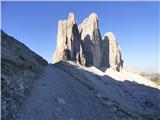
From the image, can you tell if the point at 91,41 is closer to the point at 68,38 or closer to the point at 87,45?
the point at 87,45

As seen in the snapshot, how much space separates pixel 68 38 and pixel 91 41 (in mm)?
25477

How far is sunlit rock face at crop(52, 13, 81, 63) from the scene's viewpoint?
11938 centimetres

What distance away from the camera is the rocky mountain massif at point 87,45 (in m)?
121

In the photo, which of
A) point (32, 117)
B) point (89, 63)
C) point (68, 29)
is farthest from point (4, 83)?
point (89, 63)

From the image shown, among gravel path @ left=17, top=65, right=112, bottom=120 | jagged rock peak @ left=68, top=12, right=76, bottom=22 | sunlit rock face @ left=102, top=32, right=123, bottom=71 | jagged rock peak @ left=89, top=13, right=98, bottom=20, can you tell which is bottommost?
gravel path @ left=17, top=65, right=112, bottom=120

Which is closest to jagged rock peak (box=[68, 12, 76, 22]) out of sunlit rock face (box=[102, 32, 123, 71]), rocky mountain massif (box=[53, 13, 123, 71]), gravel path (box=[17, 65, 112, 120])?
rocky mountain massif (box=[53, 13, 123, 71])

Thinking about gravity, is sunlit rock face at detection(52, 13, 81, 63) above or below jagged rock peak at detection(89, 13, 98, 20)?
below

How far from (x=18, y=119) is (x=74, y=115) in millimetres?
6599

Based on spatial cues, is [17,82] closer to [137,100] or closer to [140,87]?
[137,100]

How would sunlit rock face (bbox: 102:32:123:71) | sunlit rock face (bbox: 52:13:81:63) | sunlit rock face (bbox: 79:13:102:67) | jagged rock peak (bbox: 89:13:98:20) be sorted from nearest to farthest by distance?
sunlit rock face (bbox: 52:13:81:63)
sunlit rock face (bbox: 79:13:102:67)
jagged rock peak (bbox: 89:13:98:20)
sunlit rock face (bbox: 102:32:123:71)

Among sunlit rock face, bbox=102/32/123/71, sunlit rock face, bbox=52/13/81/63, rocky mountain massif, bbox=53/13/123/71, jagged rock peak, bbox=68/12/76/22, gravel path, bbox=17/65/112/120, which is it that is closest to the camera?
gravel path, bbox=17/65/112/120

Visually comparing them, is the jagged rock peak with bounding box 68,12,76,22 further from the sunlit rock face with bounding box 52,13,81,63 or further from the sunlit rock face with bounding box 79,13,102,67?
the sunlit rock face with bounding box 79,13,102,67

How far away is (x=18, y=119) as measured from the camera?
25469 mm

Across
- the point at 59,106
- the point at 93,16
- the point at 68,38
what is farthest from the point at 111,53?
the point at 59,106
